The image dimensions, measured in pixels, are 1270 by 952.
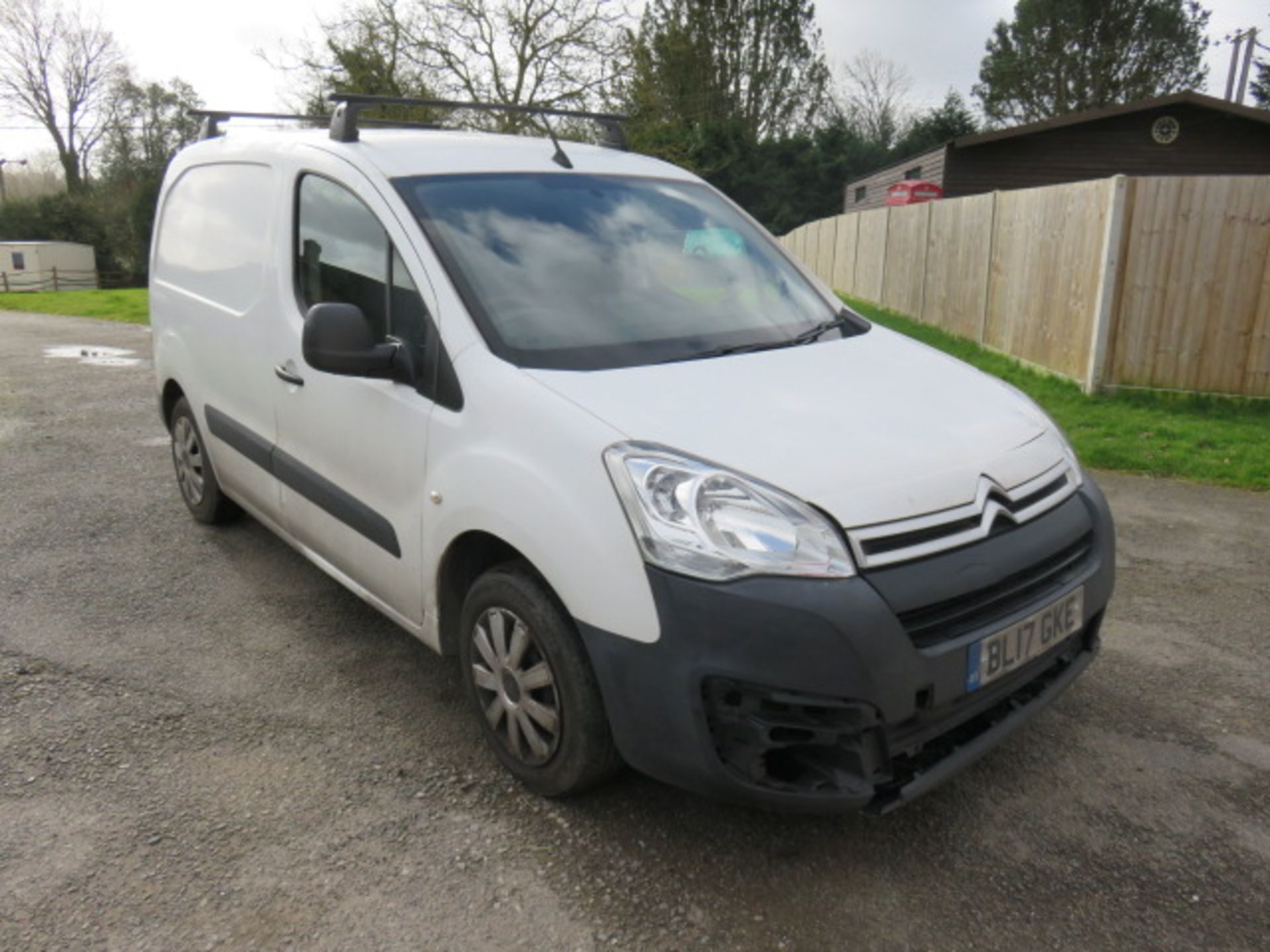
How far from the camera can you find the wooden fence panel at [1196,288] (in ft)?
25.5

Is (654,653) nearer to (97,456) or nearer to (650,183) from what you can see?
(650,183)

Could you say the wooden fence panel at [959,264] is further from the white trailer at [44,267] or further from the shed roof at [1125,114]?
the white trailer at [44,267]

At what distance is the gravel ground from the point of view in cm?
227

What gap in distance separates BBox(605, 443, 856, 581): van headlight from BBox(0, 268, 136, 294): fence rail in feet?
158

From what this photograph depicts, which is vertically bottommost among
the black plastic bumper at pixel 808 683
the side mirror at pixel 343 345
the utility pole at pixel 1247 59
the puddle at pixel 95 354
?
the puddle at pixel 95 354

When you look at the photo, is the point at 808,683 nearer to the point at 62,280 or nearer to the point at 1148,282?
the point at 1148,282

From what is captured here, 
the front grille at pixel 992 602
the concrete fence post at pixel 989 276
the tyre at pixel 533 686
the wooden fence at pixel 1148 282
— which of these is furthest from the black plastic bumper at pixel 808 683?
the concrete fence post at pixel 989 276

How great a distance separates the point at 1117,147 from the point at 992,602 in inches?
979

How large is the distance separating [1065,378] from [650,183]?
6.49m

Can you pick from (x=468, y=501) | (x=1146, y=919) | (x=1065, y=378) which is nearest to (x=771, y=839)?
(x=1146, y=919)

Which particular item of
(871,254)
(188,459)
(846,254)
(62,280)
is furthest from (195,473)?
(62,280)

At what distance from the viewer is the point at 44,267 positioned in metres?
46.5

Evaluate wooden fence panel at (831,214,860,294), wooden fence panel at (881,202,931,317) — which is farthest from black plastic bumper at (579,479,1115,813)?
wooden fence panel at (831,214,860,294)

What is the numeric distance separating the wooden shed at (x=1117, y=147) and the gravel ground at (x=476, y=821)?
21.9m
